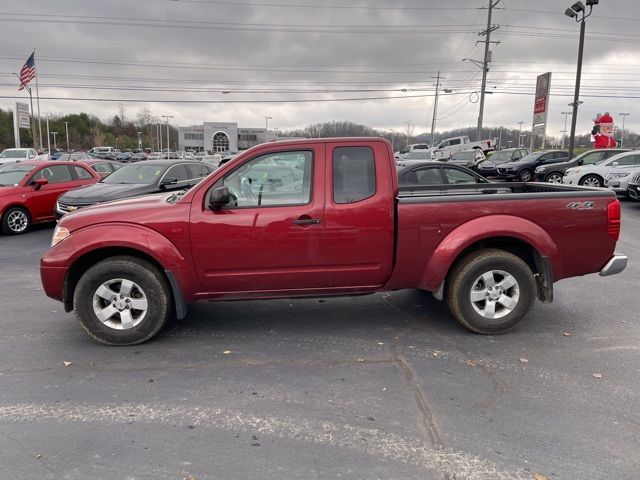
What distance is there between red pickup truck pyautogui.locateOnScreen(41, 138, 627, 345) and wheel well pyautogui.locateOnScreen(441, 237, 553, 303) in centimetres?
2

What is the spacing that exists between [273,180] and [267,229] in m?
0.49

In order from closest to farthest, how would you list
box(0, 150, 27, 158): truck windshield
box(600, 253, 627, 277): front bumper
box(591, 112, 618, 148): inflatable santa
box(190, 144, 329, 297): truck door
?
box(190, 144, 329, 297): truck door → box(600, 253, 627, 277): front bumper → box(0, 150, 27, 158): truck windshield → box(591, 112, 618, 148): inflatable santa

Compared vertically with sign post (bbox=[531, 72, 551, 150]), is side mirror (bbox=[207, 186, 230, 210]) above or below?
below

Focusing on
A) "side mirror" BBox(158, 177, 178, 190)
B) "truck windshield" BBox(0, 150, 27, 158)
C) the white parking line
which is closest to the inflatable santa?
"side mirror" BBox(158, 177, 178, 190)

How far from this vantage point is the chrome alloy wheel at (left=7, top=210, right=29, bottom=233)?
10923mm

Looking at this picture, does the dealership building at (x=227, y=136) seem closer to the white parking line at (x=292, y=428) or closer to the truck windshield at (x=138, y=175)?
the truck windshield at (x=138, y=175)

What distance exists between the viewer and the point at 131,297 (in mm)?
4551

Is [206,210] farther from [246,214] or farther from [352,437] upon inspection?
[352,437]

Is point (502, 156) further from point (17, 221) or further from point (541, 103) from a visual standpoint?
point (17, 221)

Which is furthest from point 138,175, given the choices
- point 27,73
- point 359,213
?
point 27,73

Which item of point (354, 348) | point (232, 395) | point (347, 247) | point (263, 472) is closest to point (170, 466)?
point (263, 472)

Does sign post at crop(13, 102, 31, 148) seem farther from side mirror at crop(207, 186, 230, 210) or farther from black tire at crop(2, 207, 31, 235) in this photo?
side mirror at crop(207, 186, 230, 210)

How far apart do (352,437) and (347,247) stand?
6.16 ft

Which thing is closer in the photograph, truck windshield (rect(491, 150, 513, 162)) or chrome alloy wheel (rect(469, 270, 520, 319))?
chrome alloy wheel (rect(469, 270, 520, 319))
